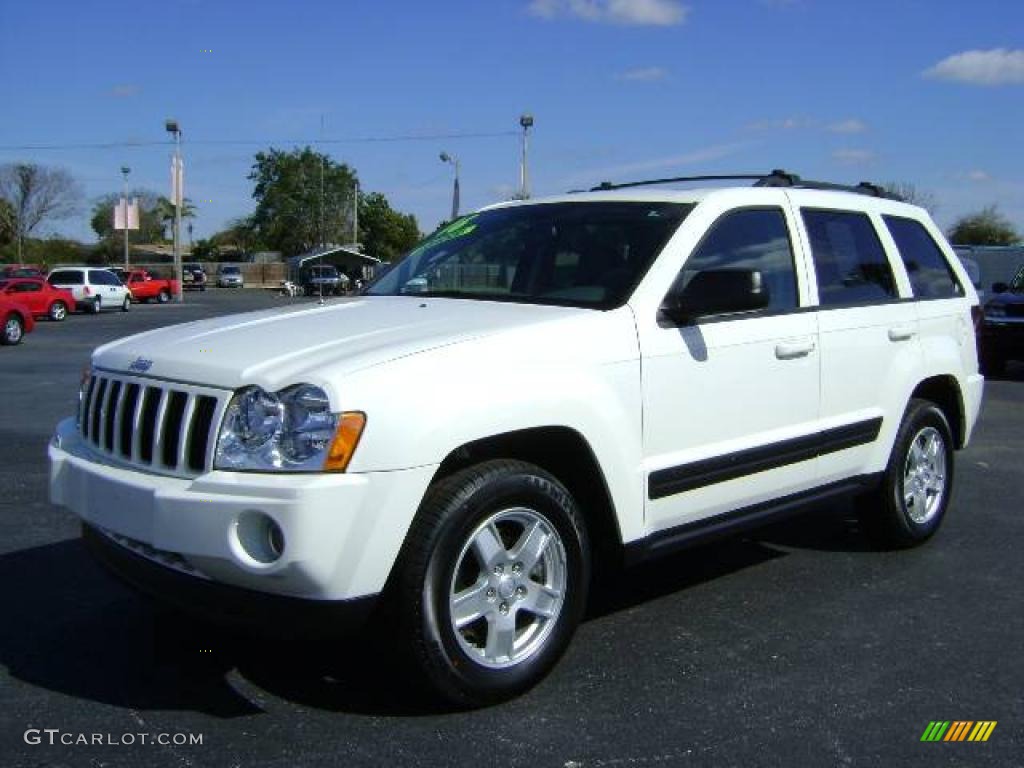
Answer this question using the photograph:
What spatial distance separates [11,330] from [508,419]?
70.9ft

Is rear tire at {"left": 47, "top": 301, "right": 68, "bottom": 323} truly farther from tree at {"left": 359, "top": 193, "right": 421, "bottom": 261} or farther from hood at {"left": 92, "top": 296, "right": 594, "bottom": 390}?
tree at {"left": 359, "top": 193, "right": 421, "bottom": 261}

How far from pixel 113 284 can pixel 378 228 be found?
6919 cm

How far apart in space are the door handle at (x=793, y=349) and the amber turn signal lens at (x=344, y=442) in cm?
210

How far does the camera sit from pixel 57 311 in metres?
32.4

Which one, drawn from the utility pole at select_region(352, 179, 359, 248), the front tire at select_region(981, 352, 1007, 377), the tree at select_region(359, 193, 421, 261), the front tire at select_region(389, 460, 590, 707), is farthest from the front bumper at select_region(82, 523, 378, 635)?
the tree at select_region(359, 193, 421, 261)

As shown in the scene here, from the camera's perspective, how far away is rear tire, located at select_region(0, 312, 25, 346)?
22.3 m

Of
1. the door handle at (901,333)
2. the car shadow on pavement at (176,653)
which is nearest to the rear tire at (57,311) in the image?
the car shadow on pavement at (176,653)

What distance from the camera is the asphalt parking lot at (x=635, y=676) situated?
3348mm

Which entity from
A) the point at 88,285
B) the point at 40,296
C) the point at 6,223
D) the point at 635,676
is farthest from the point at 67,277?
the point at 6,223

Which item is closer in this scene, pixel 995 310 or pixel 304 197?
pixel 995 310

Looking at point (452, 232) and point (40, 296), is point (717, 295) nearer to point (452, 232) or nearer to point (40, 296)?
point (452, 232)

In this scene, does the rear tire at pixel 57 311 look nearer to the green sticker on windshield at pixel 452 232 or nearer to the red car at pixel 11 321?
the red car at pixel 11 321

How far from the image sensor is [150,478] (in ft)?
11.3

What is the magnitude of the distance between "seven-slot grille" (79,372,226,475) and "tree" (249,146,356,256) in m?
96.8
